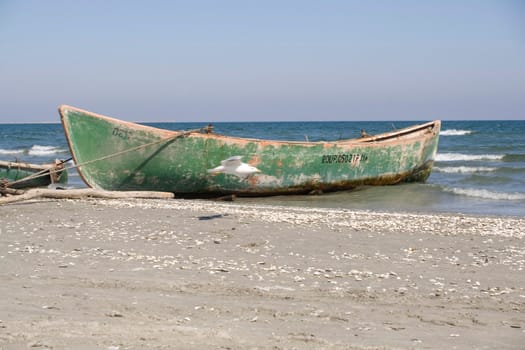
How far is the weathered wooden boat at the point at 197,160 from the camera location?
37.3 feet

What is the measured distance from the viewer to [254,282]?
5.10 m

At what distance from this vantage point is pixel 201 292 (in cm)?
472

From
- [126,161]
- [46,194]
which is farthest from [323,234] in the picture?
[126,161]

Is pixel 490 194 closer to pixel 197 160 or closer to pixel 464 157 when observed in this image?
pixel 197 160

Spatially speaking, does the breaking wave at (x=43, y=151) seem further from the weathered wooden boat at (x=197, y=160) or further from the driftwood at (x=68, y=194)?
the driftwood at (x=68, y=194)

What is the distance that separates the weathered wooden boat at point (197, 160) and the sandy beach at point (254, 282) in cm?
258

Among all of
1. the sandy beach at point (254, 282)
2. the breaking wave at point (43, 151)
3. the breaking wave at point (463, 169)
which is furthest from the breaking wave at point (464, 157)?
the breaking wave at point (43, 151)

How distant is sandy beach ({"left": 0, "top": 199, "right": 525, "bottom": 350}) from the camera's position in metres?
3.68

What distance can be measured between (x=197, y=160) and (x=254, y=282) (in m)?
6.92

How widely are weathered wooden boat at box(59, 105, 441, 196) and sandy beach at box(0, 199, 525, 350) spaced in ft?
8.48

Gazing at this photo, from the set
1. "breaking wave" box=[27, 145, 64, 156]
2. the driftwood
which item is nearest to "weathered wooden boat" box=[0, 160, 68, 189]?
the driftwood

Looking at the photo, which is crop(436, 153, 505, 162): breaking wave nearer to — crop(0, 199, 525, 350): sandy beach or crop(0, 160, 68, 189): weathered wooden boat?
crop(0, 160, 68, 189): weathered wooden boat

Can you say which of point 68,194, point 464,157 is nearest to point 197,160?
point 68,194

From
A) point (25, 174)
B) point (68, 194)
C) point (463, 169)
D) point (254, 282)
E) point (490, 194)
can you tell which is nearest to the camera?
point (254, 282)
